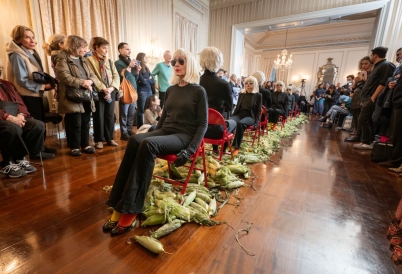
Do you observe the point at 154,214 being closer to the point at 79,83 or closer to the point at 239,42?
the point at 79,83

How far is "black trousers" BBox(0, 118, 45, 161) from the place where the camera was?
2164 millimetres

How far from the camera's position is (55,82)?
115 inches

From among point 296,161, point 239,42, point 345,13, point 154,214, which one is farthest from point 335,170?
point 239,42

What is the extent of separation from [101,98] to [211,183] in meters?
2.31

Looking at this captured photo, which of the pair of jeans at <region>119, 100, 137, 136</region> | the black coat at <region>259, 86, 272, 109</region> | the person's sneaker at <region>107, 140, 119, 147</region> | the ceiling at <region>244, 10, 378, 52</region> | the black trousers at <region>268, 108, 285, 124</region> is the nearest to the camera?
the person's sneaker at <region>107, 140, 119, 147</region>

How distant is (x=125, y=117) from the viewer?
389 centimetres

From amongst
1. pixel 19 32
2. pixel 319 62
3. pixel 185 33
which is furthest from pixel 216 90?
pixel 319 62

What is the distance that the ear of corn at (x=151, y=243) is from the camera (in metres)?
1.25

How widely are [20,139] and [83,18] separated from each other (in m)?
3.19

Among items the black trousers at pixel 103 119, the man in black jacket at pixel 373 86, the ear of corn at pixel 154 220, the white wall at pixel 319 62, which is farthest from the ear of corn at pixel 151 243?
the white wall at pixel 319 62

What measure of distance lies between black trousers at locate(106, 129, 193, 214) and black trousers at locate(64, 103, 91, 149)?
75.6 inches

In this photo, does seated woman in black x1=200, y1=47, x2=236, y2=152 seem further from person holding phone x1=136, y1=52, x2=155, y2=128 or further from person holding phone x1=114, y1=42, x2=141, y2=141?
person holding phone x1=136, y1=52, x2=155, y2=128

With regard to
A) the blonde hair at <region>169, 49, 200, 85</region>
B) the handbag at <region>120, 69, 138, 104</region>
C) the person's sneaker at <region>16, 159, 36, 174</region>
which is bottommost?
the person's sneaker at <region>16, 159, 36, 174</region>

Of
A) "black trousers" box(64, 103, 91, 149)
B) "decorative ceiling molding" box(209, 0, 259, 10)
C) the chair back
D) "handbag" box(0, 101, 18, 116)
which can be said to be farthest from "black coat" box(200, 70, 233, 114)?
"decorative ceiling molding" box(209, 0, 259, 10)
